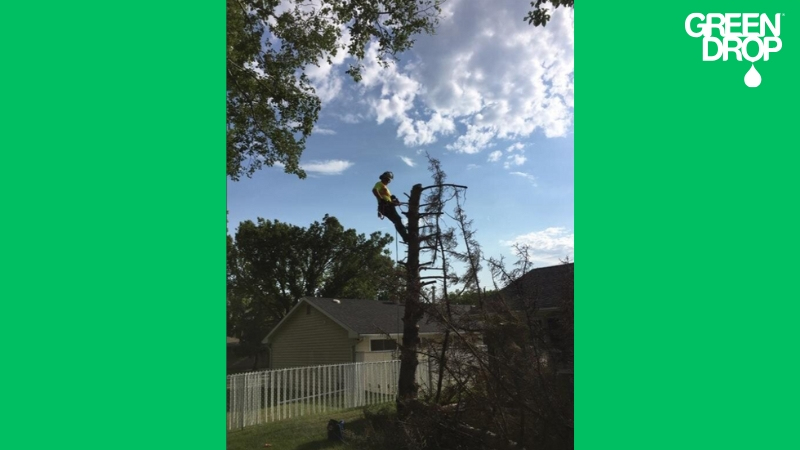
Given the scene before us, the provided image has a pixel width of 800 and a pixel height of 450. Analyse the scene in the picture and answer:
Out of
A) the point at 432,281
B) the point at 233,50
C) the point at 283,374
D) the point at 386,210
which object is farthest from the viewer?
the point at 283,374

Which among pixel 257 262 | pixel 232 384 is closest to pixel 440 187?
pixel 232 384

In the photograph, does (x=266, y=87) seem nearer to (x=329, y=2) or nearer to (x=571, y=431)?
(x=329, y=2)

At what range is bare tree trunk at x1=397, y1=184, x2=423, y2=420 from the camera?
160 inches

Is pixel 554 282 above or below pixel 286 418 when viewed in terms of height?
above

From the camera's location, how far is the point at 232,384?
6.13 m

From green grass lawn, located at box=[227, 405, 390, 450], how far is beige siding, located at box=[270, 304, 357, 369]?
6654 millimetres

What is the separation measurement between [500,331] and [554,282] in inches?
19.8

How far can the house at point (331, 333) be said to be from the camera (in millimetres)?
11688

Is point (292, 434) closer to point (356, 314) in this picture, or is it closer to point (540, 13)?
point (540, 13)

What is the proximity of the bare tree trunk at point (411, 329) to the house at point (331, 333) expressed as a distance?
6634mm

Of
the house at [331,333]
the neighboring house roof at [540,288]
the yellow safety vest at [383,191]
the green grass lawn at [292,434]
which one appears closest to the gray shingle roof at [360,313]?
the house at [331,333]

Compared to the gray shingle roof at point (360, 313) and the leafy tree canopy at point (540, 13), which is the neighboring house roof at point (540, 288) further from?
the gray shingle roof at point (360, 313)
